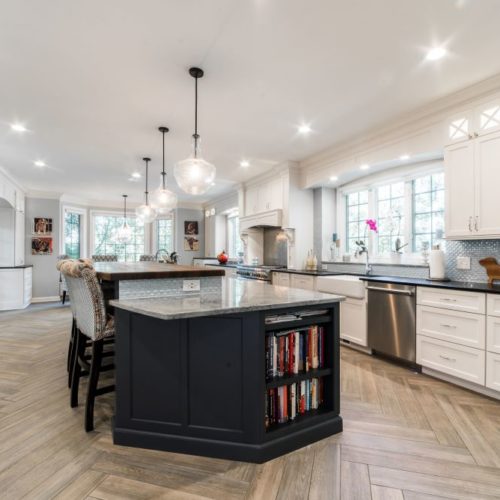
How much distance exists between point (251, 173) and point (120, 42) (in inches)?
141

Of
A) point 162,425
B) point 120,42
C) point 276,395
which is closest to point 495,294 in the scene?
point 276,395

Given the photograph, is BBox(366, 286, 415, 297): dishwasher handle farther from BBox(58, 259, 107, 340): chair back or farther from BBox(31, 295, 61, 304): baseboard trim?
BBox(31, 295, 61, 304): baseboard trim

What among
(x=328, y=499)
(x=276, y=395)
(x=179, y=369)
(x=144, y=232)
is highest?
(x=144, y=232)

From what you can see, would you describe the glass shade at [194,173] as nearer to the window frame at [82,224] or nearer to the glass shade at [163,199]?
the glass shade at [163,199]

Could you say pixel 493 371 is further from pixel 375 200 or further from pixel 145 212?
pixel 145 212

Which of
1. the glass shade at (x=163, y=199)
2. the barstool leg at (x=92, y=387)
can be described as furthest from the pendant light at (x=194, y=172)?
the barstool leg at (x=92, y=387)

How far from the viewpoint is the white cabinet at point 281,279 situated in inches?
184

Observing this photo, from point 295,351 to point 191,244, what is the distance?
23.9 ft

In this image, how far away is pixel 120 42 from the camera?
6.98 feet

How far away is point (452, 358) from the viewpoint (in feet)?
8.75

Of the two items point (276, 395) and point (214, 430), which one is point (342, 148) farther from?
point (214, 430)

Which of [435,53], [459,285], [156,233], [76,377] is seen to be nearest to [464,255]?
[459,285]

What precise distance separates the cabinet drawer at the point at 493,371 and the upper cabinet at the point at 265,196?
11.1 feet

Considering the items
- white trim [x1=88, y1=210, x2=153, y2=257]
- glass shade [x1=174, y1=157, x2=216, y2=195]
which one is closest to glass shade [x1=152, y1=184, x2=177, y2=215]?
glass shade [x1=174, y1=157, x2=216, y2=195]
